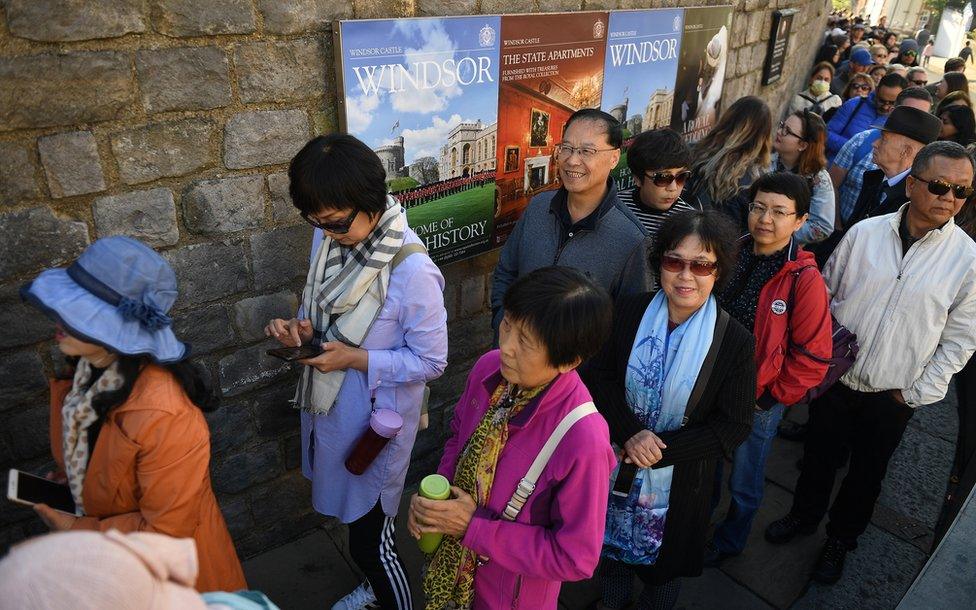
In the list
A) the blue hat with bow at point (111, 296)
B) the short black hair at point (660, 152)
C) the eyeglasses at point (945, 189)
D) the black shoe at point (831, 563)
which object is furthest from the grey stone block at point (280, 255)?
the black shoe at point (831, 563)

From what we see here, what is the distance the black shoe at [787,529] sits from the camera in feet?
11.4

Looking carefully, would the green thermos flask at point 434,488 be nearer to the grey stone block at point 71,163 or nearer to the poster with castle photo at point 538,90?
the grey stone block at point 71,163

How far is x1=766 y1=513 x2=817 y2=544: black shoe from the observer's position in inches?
137

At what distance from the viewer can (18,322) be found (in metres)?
2.21

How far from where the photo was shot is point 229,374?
2797mm

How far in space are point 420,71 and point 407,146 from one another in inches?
13.2

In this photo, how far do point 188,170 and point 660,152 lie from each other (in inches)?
83.4

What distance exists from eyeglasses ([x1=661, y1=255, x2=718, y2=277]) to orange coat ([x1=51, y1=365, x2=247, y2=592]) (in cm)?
162

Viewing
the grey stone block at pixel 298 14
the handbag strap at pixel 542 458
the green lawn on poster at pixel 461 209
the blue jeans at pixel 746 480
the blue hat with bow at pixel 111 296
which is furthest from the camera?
the green lawn on poster at pixel 461 209

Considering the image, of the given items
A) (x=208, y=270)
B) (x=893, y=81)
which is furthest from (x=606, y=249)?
(x=893, y=81)

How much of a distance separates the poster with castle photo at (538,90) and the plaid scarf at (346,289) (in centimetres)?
138

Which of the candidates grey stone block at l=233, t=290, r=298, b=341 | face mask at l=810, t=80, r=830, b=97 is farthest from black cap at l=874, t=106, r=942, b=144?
face mask at l=810, t=80, r=830, b=97

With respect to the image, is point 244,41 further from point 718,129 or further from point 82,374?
point 718,129

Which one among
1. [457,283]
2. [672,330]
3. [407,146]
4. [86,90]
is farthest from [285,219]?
[672,330]
